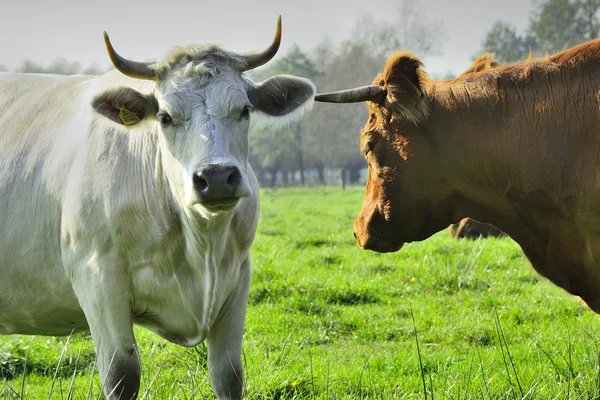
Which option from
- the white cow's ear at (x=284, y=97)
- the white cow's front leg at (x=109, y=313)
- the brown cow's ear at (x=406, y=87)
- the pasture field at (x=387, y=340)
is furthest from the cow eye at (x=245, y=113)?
the pasture field at (x=387, y=340)

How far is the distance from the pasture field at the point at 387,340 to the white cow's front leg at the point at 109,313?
6.6 inches

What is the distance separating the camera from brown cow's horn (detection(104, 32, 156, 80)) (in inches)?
145

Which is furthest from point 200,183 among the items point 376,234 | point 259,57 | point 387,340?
point 387,340

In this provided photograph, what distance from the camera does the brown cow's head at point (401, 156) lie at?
164 inches

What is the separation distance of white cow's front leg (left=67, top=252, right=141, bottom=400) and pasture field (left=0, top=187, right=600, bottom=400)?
0.17 meters

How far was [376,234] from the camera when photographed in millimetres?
4617

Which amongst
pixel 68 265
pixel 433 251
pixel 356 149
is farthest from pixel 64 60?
pixel 68 265

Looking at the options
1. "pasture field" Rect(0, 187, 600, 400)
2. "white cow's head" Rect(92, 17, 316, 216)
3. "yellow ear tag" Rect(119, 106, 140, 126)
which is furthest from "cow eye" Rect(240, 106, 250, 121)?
"pasture field" Rect(0, 187, 600, 400)

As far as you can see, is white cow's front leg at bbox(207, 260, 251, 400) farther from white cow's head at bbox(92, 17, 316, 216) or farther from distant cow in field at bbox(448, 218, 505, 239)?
distant cow in field at bbox(448, 218, 505, 239)

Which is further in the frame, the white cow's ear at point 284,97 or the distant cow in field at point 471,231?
the distant cow in field at point 471,231

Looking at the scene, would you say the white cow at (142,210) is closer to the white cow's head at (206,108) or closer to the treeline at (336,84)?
the white cow's head at (206,108)

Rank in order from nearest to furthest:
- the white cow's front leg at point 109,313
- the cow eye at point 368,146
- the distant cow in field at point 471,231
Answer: the white cow's front leg at point 109,313 < the cow eye at point 368,146 < the distant cow in field at point 471,231

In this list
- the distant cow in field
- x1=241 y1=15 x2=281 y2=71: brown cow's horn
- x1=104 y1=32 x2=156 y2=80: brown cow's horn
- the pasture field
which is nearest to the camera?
x1=104 y1=32 x2=156 y2=80: brown cow's horn

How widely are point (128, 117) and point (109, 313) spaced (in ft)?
3.65
